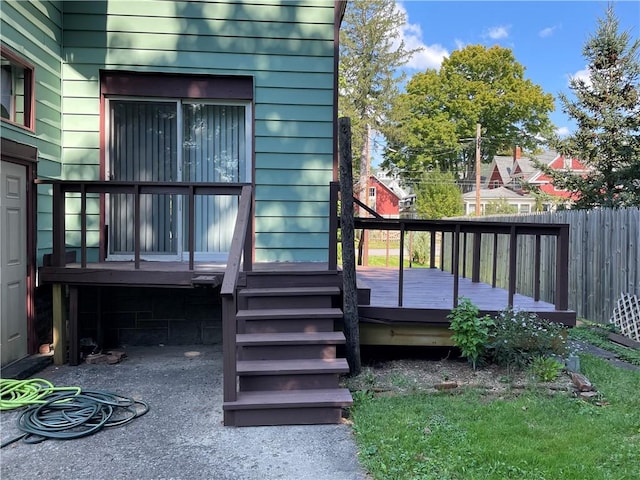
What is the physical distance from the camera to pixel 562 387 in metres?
3.83

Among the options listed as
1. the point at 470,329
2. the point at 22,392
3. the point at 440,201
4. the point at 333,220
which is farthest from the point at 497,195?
the point at 22,392

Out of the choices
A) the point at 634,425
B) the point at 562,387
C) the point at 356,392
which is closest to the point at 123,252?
the point at 356,392

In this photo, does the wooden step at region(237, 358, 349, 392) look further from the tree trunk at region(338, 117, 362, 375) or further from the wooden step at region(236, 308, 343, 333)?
the tree trunk at region(338, 117, 362, 375)

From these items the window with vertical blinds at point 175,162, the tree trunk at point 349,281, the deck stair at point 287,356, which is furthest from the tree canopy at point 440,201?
the deck stair at point 287,356

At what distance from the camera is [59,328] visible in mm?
4613

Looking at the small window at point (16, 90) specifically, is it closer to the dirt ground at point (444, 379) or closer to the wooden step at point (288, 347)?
the wooden step at point (288, 347)

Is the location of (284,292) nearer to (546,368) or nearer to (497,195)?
(546,368)

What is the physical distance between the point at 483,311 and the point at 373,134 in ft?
73.0

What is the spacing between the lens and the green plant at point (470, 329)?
13.2 feet

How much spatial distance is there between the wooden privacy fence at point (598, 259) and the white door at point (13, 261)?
688 cm

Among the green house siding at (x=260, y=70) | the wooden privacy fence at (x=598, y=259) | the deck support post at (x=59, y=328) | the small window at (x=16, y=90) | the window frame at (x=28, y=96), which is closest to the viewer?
the small window at (x=16, y=90)

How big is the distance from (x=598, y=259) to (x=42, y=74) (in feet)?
24.5

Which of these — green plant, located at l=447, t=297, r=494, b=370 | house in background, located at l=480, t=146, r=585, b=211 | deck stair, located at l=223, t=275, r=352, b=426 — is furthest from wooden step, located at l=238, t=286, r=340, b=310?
house in background, located at l=480, t=146, r=585, b=211

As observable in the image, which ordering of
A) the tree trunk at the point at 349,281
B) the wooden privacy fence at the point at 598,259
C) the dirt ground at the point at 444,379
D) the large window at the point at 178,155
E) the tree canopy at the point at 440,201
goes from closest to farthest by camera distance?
1. the dirt ground at the point at 444,379
2. the tree trunk at the point at 349,281
3. the large window at the point at 178,155
4. the wooden privacy fence at the point at 598,259
5. the tree canopy at the point at 440,201
